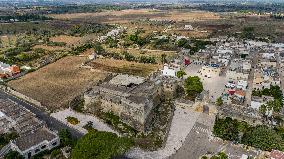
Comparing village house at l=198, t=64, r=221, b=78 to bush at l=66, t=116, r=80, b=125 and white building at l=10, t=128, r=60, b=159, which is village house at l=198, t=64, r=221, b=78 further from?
white building at l=10, t=128, r=60, b=159

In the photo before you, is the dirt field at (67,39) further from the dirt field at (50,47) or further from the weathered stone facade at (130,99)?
the weathered stone facade at (130,99)

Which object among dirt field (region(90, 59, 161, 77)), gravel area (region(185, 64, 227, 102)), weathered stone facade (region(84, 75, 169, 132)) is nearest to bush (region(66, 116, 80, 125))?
weathered stone facade (region(84, 75, 169, 132))

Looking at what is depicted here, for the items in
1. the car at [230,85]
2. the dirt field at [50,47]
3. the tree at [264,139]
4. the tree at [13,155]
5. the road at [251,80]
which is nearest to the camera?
the tree at [13,155]

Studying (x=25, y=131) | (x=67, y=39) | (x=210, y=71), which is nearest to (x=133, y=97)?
(x=25, y=131)

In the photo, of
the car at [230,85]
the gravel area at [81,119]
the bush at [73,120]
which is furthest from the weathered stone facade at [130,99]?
the car at [230,85]

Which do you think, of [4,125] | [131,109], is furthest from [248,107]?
[4,125]

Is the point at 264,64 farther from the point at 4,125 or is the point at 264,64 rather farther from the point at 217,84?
the point at 4,125
